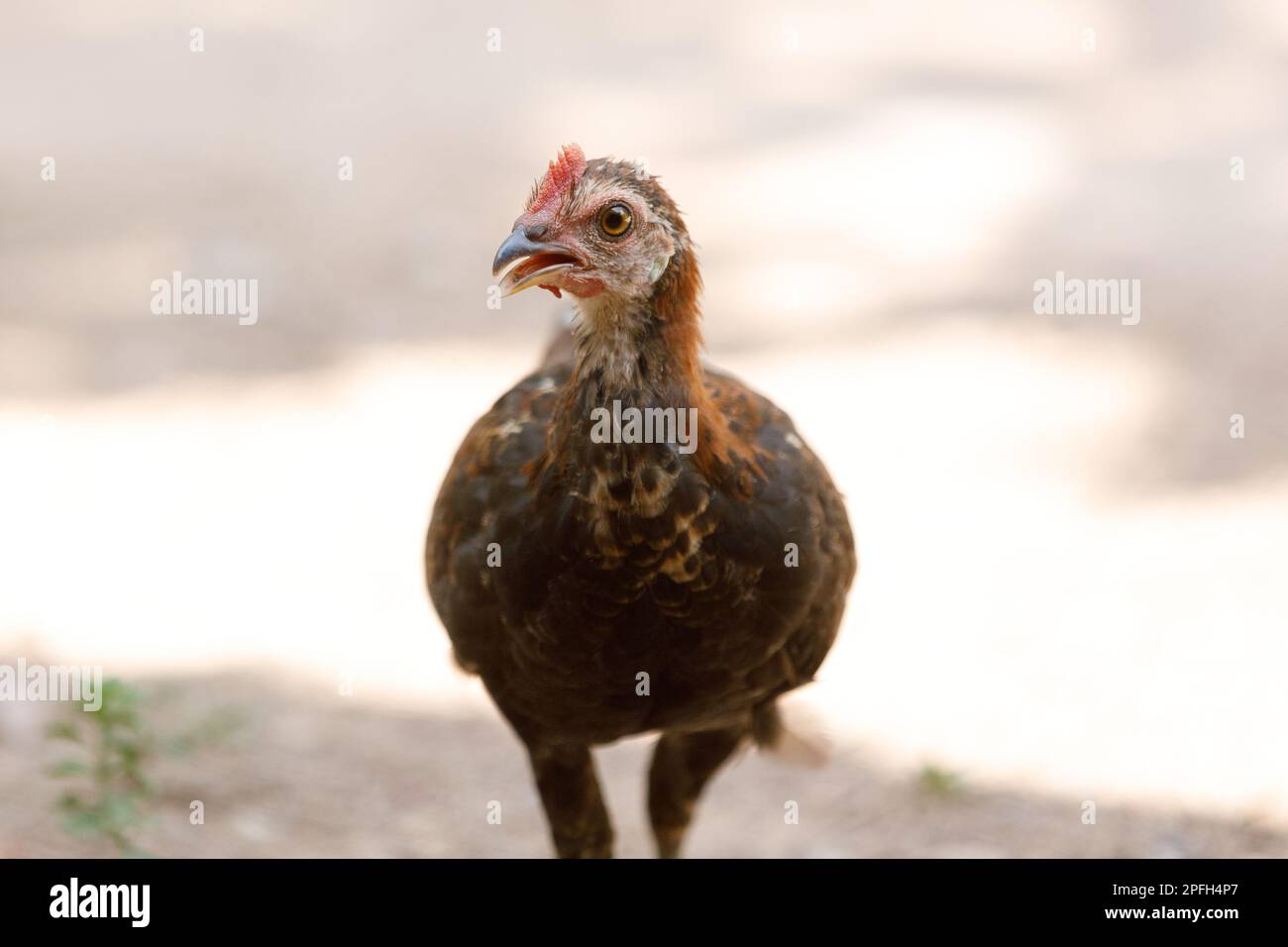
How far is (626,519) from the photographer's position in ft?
11.7

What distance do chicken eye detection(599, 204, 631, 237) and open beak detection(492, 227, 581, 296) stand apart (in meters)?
0.11

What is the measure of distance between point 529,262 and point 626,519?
0.66 meters

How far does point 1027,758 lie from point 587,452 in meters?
2.93

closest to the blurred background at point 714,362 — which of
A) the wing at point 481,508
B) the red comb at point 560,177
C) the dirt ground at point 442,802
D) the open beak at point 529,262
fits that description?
the dirt ground at point 442,802

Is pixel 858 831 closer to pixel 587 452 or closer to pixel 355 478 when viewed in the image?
pixel 587 452

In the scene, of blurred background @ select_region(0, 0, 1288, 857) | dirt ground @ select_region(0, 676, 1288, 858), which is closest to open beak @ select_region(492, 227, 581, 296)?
blurred background @ select_region(0, 0, 1288, 857)

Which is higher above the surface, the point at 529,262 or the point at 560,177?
the point at 560,177

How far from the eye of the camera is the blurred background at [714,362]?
18.6ft

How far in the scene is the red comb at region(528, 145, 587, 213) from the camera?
3.61 meters

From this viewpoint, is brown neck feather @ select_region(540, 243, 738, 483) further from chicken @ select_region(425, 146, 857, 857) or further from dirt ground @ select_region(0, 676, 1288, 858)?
dirt ground @ select_region(0, 676, 1288, 858)

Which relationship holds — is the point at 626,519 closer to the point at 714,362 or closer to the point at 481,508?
the point at 481,508

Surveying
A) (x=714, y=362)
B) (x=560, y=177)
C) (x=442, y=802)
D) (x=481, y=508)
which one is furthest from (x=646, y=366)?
(x=714, y=362)

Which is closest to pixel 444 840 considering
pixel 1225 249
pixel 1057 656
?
pixel 1057 656

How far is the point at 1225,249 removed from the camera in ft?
32.8
